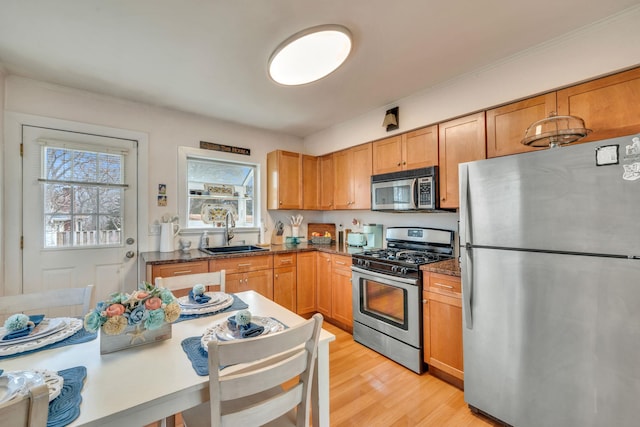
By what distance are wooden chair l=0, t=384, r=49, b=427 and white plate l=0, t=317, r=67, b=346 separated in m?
0.74

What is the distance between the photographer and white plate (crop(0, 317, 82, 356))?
995 mm

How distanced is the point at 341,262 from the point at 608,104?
2370 mm

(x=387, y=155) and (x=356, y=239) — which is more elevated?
(x=387, y=155)

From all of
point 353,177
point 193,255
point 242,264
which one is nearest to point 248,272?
point 242,264

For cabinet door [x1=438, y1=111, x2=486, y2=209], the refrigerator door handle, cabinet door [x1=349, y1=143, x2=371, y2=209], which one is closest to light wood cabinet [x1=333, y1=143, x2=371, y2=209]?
cabinet door [x1=349, y1=143, x2=371, y2=209]

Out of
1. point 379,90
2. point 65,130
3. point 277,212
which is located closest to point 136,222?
point 65,130

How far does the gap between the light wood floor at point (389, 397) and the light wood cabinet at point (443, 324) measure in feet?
0.57

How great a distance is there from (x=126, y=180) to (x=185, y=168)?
582 millimetres

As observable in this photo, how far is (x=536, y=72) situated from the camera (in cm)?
190

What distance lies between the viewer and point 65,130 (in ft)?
8.01

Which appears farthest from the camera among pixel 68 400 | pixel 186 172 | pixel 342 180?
pixel 342 180

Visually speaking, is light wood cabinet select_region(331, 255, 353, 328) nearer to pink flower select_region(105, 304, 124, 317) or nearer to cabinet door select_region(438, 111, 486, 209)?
cabinet door select_region(438, 111, 486, 209)

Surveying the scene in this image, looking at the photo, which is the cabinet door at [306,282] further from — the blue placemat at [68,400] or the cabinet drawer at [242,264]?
the blue placemat at [68,400]

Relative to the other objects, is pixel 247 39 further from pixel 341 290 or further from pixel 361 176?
pixel 341 290
